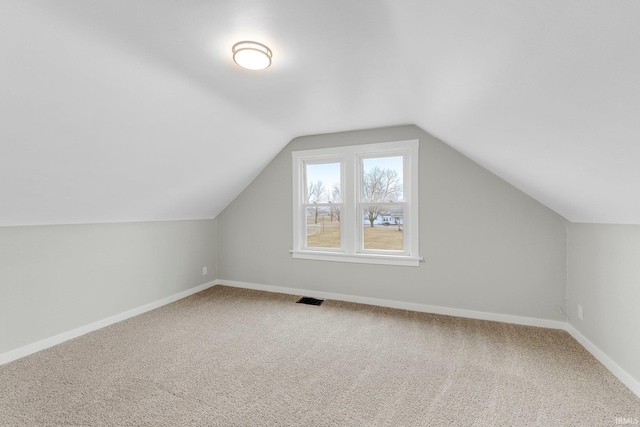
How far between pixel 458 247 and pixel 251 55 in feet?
9.58

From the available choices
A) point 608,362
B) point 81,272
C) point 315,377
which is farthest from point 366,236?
point 81,272

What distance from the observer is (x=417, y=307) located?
354 cm

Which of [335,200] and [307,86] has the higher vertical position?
[307,86]

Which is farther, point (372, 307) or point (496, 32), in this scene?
point (372, 307)

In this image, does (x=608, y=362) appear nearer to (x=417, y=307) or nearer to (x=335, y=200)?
(x=417, y=307)

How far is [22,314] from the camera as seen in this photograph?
2.47m

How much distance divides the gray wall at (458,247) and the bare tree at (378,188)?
375mm

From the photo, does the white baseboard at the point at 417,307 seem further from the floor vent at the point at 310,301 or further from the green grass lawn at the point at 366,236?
the green grass lawn at the point at 366,236

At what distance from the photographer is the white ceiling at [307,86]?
41.9 inches

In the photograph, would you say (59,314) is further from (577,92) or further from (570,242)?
(570,242)

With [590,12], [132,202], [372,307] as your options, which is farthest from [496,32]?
[132,202]

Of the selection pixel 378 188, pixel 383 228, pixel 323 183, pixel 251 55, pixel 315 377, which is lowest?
pixel 315 377

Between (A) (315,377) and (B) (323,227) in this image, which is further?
(B) (323,227)

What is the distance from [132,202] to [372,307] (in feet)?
10.00
